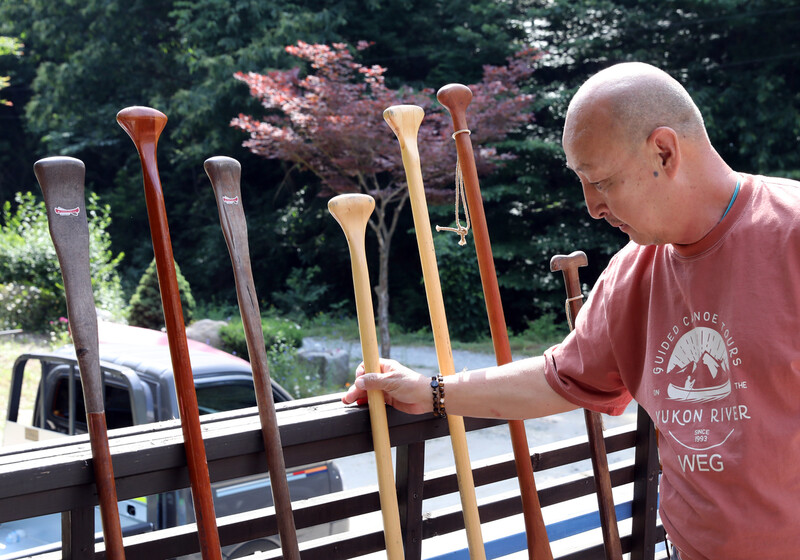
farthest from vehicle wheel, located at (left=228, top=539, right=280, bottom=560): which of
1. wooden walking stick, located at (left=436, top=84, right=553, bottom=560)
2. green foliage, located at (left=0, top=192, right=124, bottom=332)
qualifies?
green foliage, located at (left=0, top=192, right=124, bottom=332)

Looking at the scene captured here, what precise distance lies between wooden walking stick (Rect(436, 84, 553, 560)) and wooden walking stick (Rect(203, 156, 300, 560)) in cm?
46

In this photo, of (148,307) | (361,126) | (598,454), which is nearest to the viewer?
(598,454)

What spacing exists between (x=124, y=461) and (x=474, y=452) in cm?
456

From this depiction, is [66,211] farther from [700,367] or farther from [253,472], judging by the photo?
[700,367]

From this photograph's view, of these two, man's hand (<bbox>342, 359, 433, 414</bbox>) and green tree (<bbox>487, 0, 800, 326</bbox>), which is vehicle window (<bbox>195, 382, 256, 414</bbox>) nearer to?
man's hand (<bbox>342, 359, 433, 414</bbox>)

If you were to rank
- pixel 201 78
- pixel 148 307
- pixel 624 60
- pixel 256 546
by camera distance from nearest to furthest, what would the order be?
pixel 256 546, pixel 148 307, pixel 624 60, pixel 201 78

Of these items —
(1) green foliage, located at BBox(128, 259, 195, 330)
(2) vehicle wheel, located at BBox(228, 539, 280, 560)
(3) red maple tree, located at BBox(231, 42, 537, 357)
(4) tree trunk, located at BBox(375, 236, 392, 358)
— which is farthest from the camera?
(4) tree trunk, located at BBox(375, 236, 392, 358)

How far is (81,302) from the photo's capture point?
1.08 m

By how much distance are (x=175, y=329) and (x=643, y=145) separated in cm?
78

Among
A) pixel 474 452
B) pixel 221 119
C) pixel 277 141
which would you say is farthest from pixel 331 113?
pixel 221 119

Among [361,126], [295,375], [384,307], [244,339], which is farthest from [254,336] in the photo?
[384,307]

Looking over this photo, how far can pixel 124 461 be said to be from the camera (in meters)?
1.11

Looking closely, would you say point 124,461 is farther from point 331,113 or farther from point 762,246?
point 331,113

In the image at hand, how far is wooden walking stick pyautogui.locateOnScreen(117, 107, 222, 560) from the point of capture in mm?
1125
